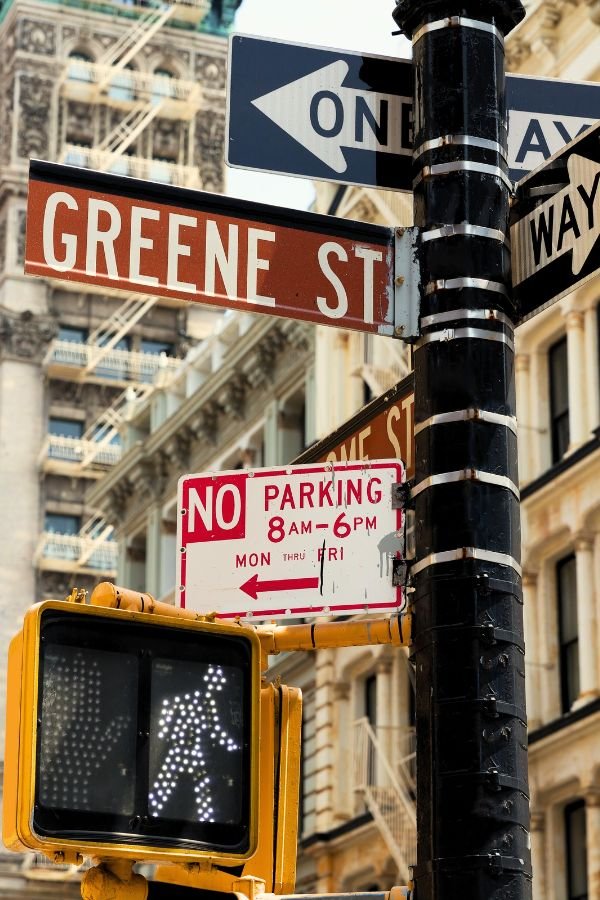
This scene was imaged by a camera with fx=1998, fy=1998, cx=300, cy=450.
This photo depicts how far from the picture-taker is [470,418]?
618 cm

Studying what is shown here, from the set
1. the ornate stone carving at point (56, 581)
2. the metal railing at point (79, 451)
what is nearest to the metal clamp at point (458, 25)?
the metal railing at point (79, 451)

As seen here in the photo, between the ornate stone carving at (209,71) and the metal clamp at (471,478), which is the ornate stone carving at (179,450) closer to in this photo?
the ornate stone carving at (209,71)

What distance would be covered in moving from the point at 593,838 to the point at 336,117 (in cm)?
2311

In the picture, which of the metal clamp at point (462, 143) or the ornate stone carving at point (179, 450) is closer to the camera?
the metal clamp at point (462, 143)

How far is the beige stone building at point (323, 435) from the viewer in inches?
1179

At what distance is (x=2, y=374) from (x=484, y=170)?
68368 mm

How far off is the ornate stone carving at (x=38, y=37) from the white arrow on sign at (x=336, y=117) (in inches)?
2819

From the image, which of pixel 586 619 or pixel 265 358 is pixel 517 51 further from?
pixel 265 358

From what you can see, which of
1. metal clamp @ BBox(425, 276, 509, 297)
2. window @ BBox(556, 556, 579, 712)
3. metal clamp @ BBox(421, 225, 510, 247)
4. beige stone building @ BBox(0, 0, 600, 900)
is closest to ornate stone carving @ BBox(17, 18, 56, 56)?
beige stone building @ BBox(0, 0, 600, 900)

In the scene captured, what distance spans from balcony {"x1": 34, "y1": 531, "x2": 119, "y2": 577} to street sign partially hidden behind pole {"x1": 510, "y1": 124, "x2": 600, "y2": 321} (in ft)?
202

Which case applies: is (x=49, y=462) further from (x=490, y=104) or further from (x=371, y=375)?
(x=490, y=104)

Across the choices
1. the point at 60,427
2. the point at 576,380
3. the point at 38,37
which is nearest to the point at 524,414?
the point at 576,380

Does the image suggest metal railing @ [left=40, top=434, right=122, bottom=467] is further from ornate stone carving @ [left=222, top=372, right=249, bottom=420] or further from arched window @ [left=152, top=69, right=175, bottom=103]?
ornate stone carving @ [left=222, top=372, right=249, bottom=420]

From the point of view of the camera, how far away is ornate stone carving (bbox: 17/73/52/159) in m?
75.8
